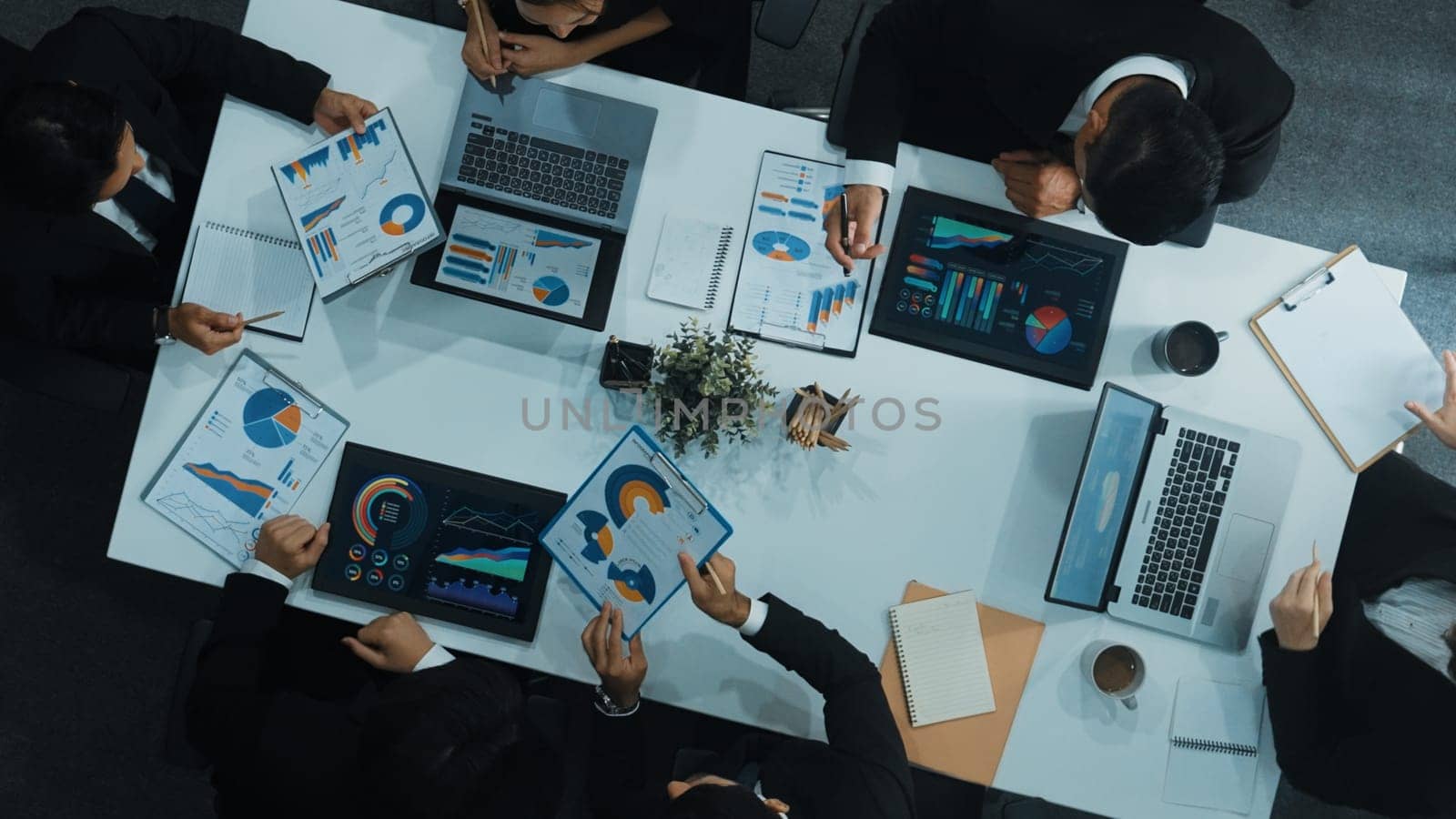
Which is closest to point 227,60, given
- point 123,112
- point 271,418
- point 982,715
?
point 123,112

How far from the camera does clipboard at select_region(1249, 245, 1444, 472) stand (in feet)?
5.81

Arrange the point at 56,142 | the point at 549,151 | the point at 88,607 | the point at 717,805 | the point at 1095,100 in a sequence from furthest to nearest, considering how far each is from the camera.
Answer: the point at 88,607 < the point at 549,151 < the point at 1095,100 < the point at 56,142 < the point at 717,805

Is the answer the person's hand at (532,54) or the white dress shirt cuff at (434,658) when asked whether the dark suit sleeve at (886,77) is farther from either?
the white dress shirt cuff at (434,658)

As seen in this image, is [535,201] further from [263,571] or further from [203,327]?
[263,571]

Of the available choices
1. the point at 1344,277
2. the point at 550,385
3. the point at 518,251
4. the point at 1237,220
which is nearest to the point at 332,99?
the point at 518,251

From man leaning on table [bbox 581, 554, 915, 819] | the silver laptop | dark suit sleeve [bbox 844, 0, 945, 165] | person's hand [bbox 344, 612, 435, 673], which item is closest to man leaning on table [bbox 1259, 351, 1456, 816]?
man leaning on table [bbox 581, 554, 915, 819]

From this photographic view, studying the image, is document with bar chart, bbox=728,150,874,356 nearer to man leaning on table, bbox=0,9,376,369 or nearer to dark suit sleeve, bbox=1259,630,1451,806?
man leaning on table, bbox=0,9,376,369

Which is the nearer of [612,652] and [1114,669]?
[612,652]

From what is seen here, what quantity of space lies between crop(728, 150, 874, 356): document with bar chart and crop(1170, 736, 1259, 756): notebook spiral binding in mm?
956

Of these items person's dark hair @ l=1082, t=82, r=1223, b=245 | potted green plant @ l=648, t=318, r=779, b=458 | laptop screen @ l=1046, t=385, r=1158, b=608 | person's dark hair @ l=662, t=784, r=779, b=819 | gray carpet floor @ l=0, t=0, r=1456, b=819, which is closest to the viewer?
person's dark hair @ l=662, t=784, r=779, b=819

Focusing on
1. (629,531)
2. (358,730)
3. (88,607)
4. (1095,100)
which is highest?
(1095,100)

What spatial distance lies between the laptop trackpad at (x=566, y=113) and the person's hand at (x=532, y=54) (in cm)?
4

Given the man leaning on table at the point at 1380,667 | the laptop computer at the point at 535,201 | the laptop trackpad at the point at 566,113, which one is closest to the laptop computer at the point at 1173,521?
the man leaning on table at the point at 1380,667

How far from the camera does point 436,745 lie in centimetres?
144
